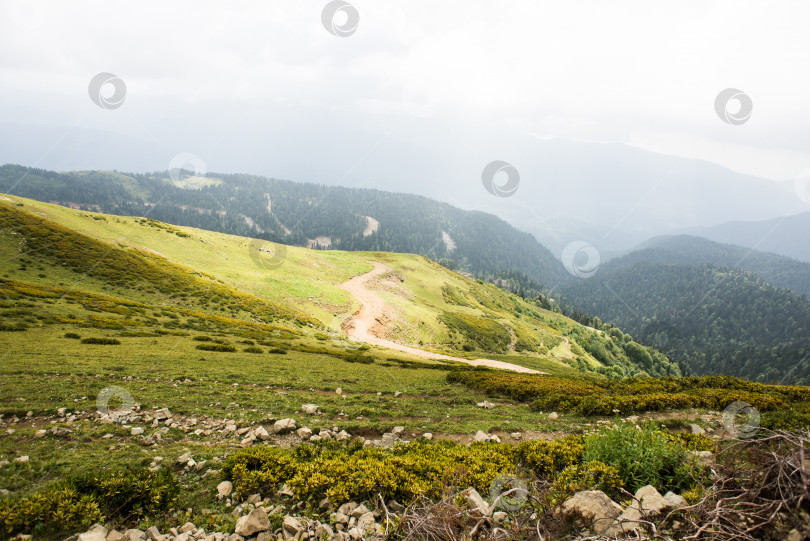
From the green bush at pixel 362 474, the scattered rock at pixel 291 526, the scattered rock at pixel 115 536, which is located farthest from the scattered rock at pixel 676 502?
the scattered rock at pixel 115 536

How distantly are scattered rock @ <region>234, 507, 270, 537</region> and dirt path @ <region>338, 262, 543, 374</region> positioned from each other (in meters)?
35.8

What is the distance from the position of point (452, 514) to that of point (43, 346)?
25388 mm

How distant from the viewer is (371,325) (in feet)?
172

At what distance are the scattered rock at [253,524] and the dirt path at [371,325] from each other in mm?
35776

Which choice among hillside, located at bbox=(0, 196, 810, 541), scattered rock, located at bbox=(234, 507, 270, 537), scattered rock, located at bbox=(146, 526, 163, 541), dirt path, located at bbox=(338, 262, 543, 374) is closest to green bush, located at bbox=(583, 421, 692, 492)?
hillside, located at bbox=(0, 196, 810, 541)

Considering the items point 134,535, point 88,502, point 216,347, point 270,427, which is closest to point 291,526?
point 134,535

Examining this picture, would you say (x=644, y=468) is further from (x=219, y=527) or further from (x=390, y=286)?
(x=390, y=286)

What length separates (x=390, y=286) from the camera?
3056 inches

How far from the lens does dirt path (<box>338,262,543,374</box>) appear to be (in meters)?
44.4

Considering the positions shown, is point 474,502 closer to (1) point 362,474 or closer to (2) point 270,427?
(1) point 362,474

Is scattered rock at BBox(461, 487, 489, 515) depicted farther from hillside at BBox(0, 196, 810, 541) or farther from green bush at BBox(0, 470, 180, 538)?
green bush at BBox(0, 470, 180, 538)

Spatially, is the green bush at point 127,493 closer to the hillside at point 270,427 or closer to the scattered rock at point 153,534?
the hillside at point 270,427

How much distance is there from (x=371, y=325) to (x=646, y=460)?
47211 mm

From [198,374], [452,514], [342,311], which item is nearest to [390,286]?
[342,311]
